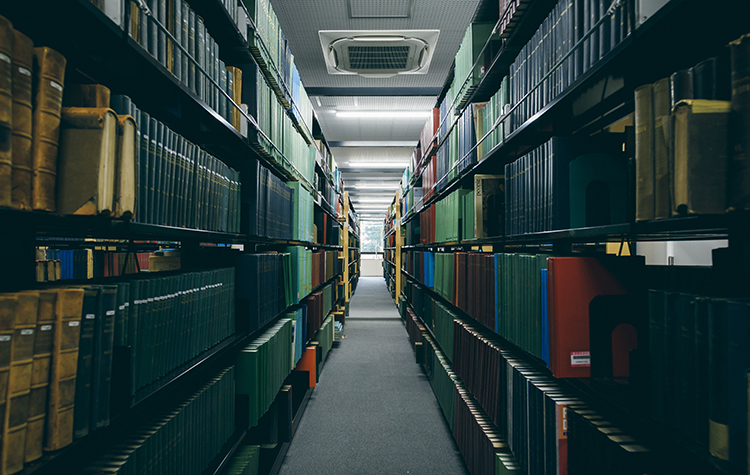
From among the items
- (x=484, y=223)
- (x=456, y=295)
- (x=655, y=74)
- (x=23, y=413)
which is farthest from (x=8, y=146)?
(x=456, y=295)

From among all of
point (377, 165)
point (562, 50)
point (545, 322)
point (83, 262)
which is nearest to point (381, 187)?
point (377, 165)

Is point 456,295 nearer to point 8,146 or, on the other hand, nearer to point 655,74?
point 655,74

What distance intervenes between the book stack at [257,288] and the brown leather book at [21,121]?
0.97 meters

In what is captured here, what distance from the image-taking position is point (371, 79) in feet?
14.5

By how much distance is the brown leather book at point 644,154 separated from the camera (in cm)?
68

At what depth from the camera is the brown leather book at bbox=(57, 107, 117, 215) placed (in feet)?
2.10

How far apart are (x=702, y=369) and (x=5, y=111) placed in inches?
47.1

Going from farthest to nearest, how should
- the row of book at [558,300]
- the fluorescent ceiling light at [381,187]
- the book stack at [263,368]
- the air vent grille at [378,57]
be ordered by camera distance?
the fluorescent ceiling light at [381,187]
the air vent grille at [378,57]
the book stack at [263,368]
the row of book at [558,300]

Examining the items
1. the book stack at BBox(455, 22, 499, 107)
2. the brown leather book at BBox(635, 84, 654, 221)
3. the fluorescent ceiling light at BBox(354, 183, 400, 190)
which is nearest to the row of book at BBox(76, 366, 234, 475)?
the brown leather book at BBox(635, 84, 654, 221)

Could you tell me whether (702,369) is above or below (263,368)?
above

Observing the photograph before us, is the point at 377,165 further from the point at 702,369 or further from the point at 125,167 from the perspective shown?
the point at 702,369

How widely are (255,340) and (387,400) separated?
1.43 meters

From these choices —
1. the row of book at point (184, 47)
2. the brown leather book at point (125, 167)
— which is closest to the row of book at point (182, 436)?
the brown leather book at point (125, 167)

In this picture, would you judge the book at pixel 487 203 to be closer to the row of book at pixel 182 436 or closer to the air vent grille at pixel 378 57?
the row of book at pixel 182 436
